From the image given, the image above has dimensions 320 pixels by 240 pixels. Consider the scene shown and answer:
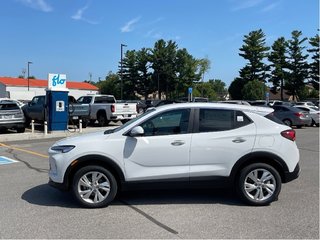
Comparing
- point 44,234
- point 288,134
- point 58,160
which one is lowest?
point 44,234

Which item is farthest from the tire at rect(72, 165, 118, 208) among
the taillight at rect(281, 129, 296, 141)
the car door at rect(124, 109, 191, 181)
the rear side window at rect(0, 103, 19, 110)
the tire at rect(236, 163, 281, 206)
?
the rear side window at rect(0, 103, 19, 110)

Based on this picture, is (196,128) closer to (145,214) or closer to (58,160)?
(145,214)

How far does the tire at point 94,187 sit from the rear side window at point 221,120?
1676 mm

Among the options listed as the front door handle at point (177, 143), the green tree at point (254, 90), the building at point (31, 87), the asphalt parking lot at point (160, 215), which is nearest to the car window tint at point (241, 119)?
the front door handle at point (177, 143)

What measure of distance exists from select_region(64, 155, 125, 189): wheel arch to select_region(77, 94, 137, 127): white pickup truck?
16548 millimetres

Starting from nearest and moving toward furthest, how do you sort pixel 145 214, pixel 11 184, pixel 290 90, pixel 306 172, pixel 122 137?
pixel 145 214, pixel 122 137, pixel 11 184, pixel 306 172, pixel 290 90

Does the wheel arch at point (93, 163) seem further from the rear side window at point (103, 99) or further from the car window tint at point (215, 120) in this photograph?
the rear side window at point (103, 99)

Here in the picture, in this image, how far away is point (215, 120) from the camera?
635 centimetres

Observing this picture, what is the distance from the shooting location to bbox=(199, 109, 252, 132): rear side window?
6305mm

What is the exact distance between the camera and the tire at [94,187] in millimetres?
6074

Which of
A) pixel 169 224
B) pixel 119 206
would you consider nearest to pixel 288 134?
pixel 169 224

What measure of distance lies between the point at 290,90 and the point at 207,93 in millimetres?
23097

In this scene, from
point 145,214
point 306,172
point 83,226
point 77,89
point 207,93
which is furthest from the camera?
point 77,89

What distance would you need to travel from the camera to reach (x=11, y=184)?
25.3ft
